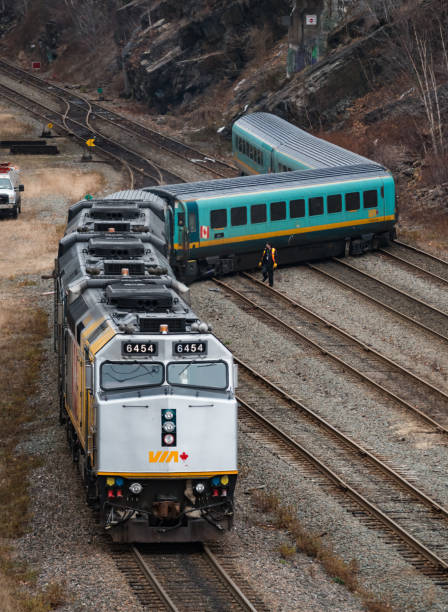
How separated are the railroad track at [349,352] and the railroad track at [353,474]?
245 centimetres

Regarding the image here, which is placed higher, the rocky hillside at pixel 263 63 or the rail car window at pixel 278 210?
the rocky hillside at pixel 263 63

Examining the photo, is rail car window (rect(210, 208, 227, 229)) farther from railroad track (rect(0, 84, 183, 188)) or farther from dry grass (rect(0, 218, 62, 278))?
railroad track (rect(0, 84, 183, 188))

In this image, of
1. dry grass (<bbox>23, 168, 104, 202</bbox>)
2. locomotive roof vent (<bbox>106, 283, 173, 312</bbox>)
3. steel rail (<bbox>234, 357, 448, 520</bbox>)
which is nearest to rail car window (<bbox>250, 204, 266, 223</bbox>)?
steel rail (<bbox>234, 357, 448, 520</bbox>)

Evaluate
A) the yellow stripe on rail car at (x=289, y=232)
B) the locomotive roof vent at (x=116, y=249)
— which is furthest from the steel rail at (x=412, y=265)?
the locomotive roof vent at (x=116, y=249)

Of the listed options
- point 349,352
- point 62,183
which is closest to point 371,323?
point 349,352

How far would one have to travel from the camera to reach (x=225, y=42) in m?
70.8

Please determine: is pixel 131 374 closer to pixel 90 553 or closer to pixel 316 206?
pixel 90 553

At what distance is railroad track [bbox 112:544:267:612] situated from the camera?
15688 mm

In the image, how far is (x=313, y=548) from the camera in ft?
58.2

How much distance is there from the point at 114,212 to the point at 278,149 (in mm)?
18117

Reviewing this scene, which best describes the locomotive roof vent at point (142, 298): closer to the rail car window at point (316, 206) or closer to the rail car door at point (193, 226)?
the rail car door at point (193, 226)

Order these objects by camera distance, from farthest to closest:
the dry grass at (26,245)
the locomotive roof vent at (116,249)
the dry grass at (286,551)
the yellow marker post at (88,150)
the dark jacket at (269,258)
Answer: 1. the yellow marker post at (88,150)
2. the dry grass at (26,245)
3. the dark jacket at (269,258)
4. the locomotive roof vent at (116,249)
5. the dry grass at (286,551)

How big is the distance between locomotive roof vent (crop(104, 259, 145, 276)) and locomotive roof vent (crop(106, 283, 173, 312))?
2003 millimetres

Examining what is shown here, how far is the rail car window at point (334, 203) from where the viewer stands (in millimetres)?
37562
